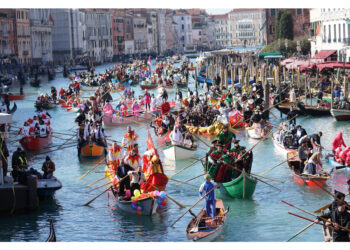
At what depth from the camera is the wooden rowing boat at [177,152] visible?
12.4m

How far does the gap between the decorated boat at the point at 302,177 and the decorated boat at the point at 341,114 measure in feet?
17.8

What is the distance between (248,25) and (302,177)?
2415 inches

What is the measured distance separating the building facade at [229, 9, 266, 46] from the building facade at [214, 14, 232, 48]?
4.89m

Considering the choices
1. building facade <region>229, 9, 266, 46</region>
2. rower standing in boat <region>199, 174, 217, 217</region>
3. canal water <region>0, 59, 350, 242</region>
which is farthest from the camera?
building facade <region>229, 9, 266, 46</region>

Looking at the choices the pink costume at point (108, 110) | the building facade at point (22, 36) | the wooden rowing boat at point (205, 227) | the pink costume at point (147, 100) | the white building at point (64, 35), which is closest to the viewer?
the wooden rowing boat at point (205, 227)

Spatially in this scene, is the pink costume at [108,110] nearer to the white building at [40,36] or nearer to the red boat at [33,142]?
the red boat at [33,142]

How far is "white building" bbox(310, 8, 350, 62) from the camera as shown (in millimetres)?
22875

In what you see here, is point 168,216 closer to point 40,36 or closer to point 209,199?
point 209,199

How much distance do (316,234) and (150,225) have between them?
6.06 ft

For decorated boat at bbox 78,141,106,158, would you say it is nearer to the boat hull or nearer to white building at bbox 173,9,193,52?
the boat hull

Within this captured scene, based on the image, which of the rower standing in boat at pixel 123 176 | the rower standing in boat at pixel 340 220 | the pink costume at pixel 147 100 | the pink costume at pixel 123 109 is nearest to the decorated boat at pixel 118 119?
the pink costume at pixel 123 109

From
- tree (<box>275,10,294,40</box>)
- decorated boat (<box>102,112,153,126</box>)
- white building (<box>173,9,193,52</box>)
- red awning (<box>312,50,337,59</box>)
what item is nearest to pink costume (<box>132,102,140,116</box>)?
decorated boat (<box>102,112,153,126</box>)

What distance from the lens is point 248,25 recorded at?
7044 centimetres
